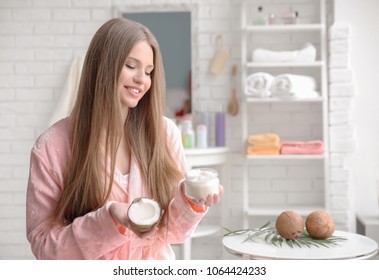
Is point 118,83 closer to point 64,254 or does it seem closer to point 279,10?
point 64,254

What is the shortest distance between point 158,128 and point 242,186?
1.95m

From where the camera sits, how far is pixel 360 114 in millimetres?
3004

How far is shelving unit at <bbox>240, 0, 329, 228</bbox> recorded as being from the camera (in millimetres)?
2859

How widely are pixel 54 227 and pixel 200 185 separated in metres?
0.29

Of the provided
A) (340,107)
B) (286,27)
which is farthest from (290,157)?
(286,27)

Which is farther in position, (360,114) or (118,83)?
(360,114)

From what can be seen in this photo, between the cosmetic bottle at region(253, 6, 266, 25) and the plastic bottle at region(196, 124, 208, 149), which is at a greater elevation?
the cosmetic bottle at region(253, 6, 266, 25)

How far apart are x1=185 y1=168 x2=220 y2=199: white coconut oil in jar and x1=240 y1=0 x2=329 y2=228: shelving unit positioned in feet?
5.96

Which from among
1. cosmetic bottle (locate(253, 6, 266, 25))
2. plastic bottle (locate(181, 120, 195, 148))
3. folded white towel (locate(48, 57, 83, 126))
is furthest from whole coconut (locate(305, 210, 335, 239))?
folded white towel (locate(48, 57, 83, 126))

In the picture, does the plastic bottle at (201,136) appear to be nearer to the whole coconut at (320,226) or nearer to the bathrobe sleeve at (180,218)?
the whole coconut at (320,226)

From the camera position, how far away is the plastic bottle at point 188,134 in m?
2.89

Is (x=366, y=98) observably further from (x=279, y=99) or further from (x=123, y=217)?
(x=123, y=217)

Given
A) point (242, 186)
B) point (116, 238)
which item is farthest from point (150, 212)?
point (242, 186)

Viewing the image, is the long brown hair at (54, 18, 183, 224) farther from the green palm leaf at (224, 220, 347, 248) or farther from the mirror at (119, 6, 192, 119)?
the mirror at (119, 6, 192, 119)
